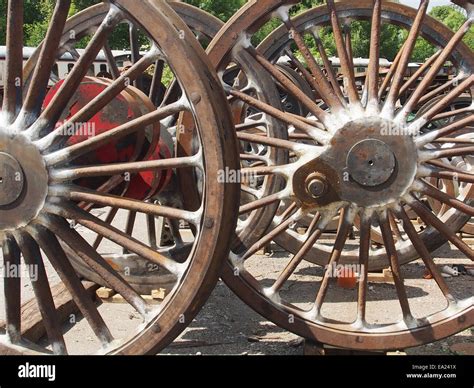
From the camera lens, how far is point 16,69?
261cm

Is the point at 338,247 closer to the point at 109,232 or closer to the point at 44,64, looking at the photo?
the point at 109,232

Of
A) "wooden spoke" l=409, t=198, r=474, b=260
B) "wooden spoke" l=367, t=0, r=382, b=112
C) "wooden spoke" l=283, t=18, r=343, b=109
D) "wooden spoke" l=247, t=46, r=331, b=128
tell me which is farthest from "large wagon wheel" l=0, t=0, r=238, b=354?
"wooden spoke" l=409, t=198, r=474, b=260

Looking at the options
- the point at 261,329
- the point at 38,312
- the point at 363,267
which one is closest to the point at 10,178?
the point at 38,312

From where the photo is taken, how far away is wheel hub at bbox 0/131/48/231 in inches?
97.7

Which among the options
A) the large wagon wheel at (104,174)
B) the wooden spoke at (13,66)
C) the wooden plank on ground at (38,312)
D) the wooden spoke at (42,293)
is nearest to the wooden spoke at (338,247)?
the large wagon wheel at (104,174)

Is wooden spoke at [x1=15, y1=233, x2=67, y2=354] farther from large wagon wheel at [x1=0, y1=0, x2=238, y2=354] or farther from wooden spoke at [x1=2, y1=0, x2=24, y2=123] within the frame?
wooden spoke at [x1=2, y1=0, x2=24, y2=123]

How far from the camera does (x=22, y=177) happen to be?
8.16 ft

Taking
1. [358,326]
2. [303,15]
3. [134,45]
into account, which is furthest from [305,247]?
[134,45]

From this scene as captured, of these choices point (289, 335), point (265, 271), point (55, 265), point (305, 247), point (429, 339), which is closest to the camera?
point (55, 265)

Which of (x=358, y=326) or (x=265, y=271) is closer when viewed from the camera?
(x=358, y=326)

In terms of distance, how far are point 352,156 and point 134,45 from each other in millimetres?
2026

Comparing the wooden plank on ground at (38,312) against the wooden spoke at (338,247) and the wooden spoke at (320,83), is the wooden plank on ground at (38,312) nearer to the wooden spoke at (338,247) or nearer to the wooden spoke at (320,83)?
the wooden spoke at (338,247)

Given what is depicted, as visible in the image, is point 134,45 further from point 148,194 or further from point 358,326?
point 358,326

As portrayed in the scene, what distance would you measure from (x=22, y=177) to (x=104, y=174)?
33cm
